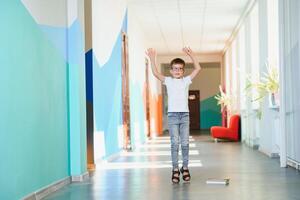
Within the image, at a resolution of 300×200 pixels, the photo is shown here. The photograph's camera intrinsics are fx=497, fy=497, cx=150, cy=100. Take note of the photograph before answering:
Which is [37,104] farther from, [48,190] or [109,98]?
[109,98]

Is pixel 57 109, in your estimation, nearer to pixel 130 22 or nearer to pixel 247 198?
pixel 247 198

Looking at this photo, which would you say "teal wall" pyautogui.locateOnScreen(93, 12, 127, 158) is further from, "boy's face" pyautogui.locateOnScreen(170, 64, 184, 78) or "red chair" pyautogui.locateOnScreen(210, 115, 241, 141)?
"red chair" pyautogui.locateOnScreen(210, 115, 241, 141)

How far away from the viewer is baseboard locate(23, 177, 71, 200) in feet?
14.2

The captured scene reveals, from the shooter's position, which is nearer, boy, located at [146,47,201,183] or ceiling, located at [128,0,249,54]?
boy, located at [146,47,201,183]

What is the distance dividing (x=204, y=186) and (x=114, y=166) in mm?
2703

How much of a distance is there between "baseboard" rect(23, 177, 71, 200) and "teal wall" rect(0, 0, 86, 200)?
44 millimetres

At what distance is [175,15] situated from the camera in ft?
41.8

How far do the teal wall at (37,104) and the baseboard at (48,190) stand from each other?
4 centimetres

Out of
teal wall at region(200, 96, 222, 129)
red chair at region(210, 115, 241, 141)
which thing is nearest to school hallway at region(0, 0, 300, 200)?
red chair at region(210, 115, 241, 141)

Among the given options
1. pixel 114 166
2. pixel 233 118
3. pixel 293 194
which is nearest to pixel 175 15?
pixel 233 118

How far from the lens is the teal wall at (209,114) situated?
27219 millimetres

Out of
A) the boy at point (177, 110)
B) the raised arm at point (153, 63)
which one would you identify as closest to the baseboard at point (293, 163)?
the boy at point (177, 110)

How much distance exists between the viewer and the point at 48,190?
477cm

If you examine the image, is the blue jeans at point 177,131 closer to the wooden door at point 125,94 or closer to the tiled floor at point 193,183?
the tiled floor at point 193,183
